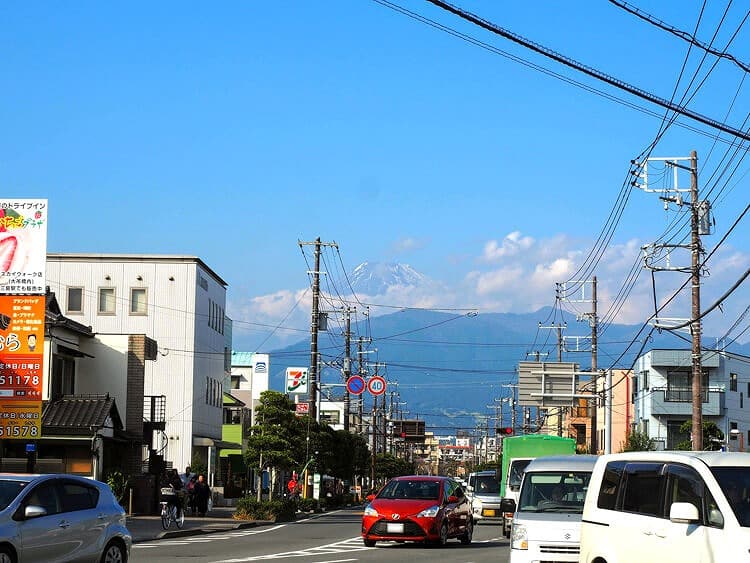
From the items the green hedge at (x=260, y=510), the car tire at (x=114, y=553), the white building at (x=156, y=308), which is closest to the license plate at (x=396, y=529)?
the car tire at (x=114, y=553)

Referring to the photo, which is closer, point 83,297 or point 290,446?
point 290,446

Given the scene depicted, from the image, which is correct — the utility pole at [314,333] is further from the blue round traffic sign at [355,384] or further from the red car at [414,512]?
the red car at [414,512]

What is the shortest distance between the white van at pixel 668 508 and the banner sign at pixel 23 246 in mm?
18508

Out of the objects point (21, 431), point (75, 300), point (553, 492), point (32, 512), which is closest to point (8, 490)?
point (32, 512)

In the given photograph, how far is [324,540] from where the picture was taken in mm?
30656

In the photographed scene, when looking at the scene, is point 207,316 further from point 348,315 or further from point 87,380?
point 87,380

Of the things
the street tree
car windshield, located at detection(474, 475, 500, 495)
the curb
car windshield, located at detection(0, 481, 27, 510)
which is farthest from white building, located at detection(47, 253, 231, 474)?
car windshield, located at detection(0, 481, 27, 510)

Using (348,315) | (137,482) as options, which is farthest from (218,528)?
(348,315)

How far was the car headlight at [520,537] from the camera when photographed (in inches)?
678

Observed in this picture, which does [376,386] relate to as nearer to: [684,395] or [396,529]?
[684,395]

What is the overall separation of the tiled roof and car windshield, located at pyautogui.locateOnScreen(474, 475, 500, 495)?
14674mm

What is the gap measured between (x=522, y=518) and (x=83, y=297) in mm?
52870

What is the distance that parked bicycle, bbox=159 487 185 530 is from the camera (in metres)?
34.8

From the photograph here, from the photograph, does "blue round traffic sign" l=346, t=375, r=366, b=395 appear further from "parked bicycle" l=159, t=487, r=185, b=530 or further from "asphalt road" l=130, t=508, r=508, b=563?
"asphalt road" l=130, t=508, r=508, b=563
